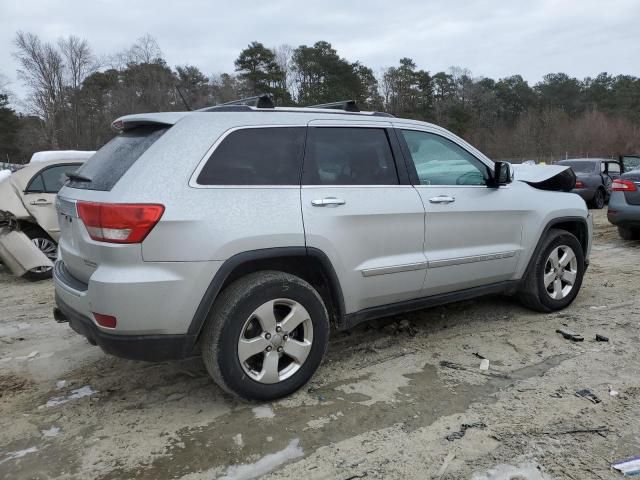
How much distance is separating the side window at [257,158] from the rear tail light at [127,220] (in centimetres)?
35

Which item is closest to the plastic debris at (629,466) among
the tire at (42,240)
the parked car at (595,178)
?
the tire at (42,240)

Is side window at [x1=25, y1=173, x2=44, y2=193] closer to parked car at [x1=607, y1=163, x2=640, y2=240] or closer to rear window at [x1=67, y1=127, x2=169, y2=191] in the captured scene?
rear window at [x1=67, y1=127, x2=169, y2=191]

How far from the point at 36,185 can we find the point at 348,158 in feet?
18.5

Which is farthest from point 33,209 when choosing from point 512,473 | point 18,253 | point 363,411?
point 512,473

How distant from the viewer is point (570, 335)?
421cm

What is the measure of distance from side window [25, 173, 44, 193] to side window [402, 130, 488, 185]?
5.73 m

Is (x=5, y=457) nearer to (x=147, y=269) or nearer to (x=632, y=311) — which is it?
(x=147, y=269)

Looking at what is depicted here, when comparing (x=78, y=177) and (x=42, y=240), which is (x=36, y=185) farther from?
(x=78, y=177)

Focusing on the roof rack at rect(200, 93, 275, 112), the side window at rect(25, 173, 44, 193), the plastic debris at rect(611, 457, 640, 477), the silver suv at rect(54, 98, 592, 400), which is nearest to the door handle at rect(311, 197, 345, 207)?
the silver suv at rect(54, 98, 592, 400)

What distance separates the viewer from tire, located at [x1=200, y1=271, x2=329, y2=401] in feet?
9.65

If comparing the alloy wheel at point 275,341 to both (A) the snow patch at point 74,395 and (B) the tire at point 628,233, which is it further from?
(B) the tire at point 628,233

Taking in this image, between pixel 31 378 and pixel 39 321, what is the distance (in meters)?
1.56

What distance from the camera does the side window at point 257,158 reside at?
3012mm

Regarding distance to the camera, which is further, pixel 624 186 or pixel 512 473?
pixel 624 186
